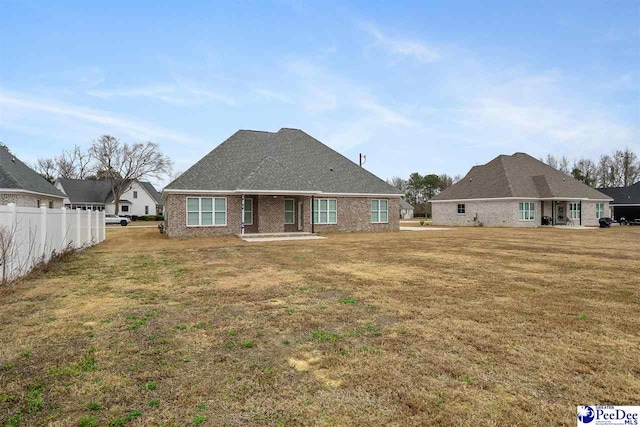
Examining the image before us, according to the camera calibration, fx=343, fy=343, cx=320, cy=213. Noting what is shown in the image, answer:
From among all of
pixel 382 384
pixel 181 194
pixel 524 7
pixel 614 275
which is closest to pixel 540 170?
pixel 524 7

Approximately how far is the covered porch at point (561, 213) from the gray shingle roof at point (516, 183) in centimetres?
110

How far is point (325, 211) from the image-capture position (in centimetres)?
2472

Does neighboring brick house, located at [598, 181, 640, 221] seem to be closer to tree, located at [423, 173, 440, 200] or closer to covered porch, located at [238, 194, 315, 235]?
tree, located at [423, 173, 440, 200]

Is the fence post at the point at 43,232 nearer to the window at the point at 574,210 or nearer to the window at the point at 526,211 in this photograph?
the window at the point at 526,211

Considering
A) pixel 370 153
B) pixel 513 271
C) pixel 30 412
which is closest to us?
pixel 30 412

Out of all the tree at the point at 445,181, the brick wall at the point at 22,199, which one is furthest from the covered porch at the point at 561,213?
the brick wall at the point at 22,199

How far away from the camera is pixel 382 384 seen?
331 centimetres

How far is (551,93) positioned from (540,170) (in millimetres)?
18333

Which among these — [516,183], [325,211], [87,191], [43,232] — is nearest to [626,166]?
[516,183]

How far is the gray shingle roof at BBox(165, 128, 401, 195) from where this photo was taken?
2152 centimetres

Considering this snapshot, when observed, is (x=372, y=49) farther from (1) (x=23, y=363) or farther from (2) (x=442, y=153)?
(2) (x=442, y=153)

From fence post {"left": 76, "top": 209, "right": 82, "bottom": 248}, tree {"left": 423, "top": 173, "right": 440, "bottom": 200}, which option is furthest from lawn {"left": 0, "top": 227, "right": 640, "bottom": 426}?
tree {"left": 423, "top": 173, "right": 440, "bottom": 200}

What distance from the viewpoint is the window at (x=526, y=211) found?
108 feet

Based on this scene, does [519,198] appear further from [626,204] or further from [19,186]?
[19,186]
